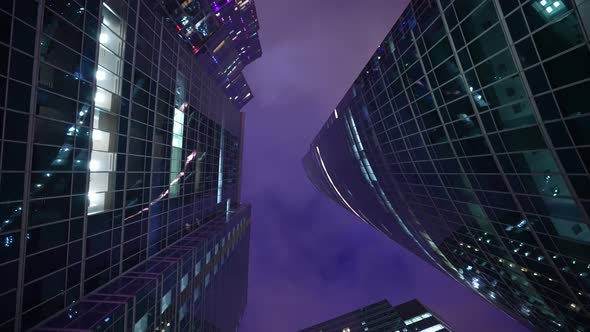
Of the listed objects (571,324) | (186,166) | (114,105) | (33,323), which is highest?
(114,105)

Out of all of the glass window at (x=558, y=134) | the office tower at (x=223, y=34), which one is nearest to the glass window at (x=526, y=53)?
the glass window at (x=558, y=134)

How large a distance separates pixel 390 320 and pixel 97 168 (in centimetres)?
9442

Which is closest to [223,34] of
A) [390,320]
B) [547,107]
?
[547,107]

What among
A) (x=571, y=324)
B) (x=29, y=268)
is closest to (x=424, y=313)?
(x=571, y=324)

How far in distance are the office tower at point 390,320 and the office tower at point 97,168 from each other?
219ft

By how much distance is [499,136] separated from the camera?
738 inches

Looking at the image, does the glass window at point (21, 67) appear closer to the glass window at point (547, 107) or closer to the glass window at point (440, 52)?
the glass window at point (440, 52)

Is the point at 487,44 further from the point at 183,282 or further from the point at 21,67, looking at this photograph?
the point at 183,282

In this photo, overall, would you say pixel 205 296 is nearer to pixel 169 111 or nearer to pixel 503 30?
pixel 169 111

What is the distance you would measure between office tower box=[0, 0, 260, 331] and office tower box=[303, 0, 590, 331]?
80.8 ft

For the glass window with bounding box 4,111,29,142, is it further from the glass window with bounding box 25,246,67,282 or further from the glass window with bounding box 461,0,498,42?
the glass window with bounding box 461,0,498,42

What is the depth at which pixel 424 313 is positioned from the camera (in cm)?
8219

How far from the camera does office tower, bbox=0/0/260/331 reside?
45.9 feet

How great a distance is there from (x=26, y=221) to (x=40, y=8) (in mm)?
11522
